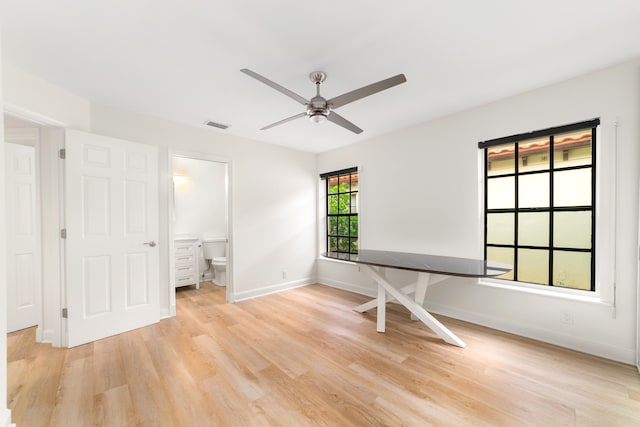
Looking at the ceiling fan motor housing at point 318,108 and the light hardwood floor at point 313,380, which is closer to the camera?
the light hardwood floor at point 313,380

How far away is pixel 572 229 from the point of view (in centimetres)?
241

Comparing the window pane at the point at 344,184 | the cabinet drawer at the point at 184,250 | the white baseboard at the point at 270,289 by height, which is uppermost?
the window pane at the point at 344,184

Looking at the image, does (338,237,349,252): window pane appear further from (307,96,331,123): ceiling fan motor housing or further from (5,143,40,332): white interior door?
(5,143,40,332): white interior door

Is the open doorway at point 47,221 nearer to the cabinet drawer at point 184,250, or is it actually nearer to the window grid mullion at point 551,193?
the cabinet drawer at point 184,250

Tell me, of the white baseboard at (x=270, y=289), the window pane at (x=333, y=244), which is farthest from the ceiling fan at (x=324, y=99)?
the white baseboard at (x=270, y=289)

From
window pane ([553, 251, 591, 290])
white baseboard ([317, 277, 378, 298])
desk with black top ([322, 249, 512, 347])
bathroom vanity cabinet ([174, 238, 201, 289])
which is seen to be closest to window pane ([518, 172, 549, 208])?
window pane ([553, 251, 591, 290])

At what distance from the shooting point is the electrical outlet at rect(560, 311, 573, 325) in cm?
229

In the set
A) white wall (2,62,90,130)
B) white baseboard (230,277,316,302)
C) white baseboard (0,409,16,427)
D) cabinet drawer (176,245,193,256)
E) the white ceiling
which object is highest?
the white ceiling

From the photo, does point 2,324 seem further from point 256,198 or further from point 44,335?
point 256,198

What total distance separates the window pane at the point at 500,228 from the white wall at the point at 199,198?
15.2ft

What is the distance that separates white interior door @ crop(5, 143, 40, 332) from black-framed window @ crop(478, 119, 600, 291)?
16.9 feet

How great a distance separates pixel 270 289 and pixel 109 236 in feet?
7.42

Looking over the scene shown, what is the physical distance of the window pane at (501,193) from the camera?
2.77 metres

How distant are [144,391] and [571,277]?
382cm
